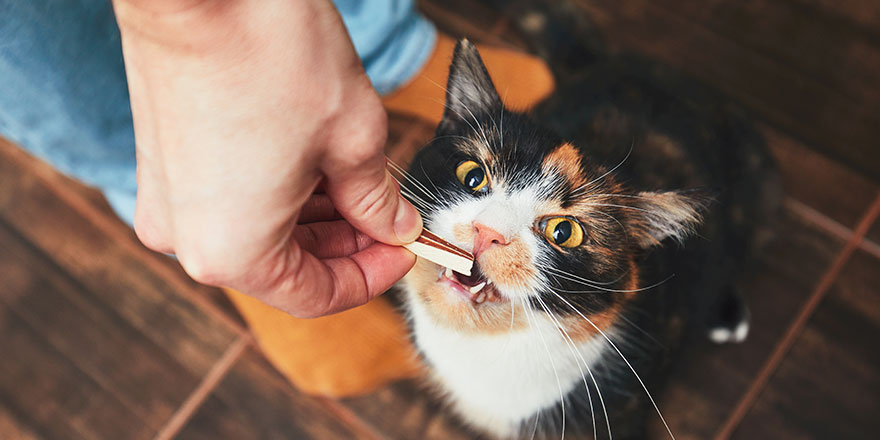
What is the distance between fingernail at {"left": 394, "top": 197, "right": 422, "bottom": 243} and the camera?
64 cm

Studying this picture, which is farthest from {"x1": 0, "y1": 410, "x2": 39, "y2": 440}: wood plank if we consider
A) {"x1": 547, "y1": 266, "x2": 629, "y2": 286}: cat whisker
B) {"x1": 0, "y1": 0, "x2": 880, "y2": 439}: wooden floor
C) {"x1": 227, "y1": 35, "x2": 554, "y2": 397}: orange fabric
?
{"x1": 547, "y1": 266, "x2": 629, "y2": 286}: cat whisker

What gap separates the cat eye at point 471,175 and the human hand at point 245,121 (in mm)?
249

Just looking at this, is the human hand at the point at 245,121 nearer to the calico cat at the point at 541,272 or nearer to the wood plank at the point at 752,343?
the calico cat at the point at 541,272

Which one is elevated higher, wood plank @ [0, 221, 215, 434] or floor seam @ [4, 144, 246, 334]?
floor seam @ [4, 144, 246, 334]

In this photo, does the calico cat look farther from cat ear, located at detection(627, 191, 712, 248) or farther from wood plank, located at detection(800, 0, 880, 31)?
wood plank, located at detection(800, 0, 880, 31)

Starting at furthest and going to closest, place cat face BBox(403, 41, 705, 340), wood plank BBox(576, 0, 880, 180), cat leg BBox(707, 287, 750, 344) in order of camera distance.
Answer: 1. wood plank BBox(576, 0, 880, 180)
2. cat leg BBox(707, 287, 750, 344)
3. cat face BBox(403, 41, 705, 340)

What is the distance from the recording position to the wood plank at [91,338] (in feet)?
4.61

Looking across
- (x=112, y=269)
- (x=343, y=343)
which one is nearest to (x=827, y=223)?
(x=343, y=343)

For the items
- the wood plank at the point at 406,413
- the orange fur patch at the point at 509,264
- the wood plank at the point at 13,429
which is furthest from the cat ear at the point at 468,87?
the wood plank at the point at 13,429

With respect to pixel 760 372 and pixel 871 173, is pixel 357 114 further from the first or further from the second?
pixel 871 173

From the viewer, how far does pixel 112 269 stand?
1.52 m

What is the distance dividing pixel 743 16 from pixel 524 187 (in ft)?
4.26

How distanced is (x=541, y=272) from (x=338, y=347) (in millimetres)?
756

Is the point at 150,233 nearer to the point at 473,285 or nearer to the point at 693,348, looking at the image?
the point at 473,285
